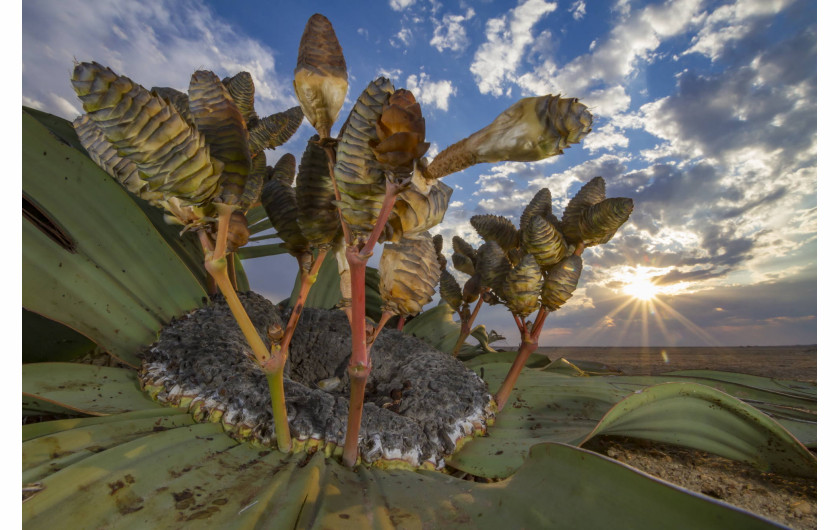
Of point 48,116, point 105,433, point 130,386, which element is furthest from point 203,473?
point 48,116

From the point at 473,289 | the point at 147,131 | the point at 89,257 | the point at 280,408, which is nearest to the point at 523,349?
the point at 473,289

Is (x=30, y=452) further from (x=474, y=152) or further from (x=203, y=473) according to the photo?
(x=474, y=152)

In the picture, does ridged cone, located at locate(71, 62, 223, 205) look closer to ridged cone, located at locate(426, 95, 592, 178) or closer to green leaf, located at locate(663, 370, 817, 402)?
ridged cone, located at locate(426, 95, 592, 178)

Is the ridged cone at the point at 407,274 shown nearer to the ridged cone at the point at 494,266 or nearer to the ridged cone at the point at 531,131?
the ridged cone at the point at 531,131

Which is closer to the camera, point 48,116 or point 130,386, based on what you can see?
point 130,386

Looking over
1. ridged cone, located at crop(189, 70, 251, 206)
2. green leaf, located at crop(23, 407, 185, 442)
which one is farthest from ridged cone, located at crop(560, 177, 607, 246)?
green leaf, located at crop(23, 407, 185, 442)
